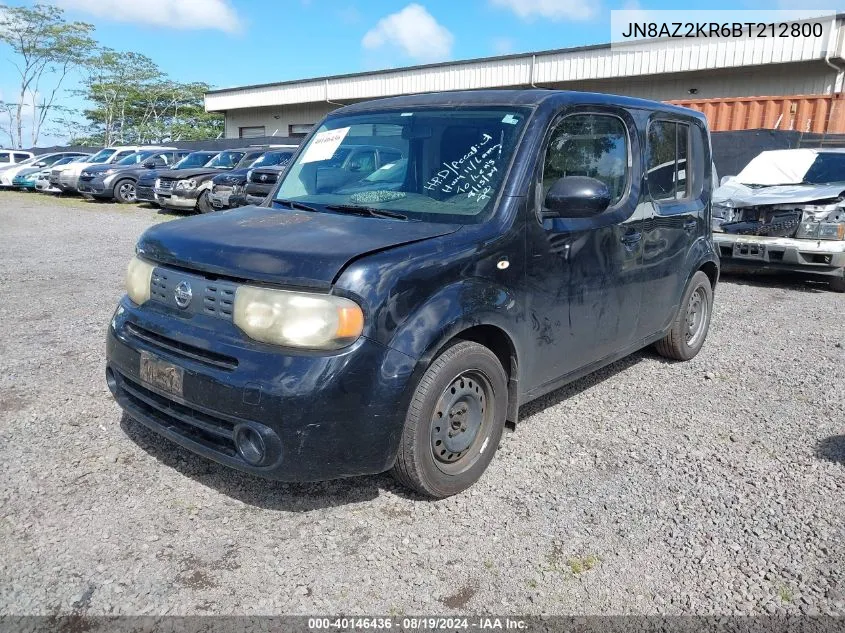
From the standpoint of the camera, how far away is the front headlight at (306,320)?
259 centimetres

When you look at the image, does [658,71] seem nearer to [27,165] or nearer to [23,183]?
[23,183]

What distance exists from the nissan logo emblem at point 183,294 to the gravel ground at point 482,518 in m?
0.92

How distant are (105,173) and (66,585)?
19.3 meters

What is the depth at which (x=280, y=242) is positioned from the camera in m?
2.85

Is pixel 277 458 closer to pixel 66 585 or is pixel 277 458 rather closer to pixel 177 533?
pixel 177 533

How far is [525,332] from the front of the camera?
333 centimetres

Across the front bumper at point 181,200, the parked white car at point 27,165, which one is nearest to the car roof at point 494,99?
the front bumper at point 181,200

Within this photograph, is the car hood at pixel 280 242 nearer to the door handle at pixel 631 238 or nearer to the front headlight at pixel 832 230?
the door handle at pixel 631 238

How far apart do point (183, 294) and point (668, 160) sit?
3.28m

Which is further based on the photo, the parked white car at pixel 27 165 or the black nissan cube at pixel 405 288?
the parked white car at pixel 27 165

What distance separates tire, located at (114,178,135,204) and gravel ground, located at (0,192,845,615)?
1613 cm

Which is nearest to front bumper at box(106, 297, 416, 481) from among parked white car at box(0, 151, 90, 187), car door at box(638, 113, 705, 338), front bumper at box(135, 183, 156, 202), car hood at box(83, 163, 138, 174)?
car door at box(638, 113, 705, 338)

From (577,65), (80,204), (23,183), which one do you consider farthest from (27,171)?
(577,65)

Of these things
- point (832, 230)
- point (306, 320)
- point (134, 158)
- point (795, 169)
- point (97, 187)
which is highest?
point (134, 158)
